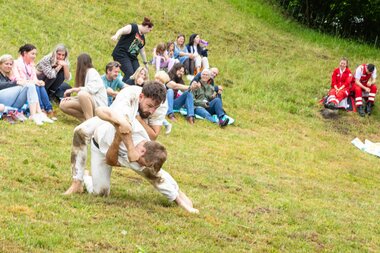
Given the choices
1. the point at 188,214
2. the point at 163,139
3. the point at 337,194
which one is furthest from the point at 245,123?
the point at 188,214

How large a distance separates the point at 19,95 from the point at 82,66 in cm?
117

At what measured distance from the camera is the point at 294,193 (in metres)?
10.5

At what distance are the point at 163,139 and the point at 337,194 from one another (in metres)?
3.34

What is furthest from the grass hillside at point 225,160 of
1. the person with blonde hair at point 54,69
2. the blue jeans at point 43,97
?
the person with blonde hair at point 54,69

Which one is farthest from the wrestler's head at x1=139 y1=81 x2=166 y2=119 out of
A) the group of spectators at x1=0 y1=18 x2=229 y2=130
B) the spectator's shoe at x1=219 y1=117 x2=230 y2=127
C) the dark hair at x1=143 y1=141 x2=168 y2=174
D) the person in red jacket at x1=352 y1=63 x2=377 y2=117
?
the person in red jacket at x1=352 y1=63 x2=377 y2=117

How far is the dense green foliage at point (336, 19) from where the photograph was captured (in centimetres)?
2628

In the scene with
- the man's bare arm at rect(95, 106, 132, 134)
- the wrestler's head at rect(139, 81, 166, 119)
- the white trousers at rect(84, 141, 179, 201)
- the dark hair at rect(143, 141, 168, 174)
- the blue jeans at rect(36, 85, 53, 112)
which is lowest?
the blue jeans at rect(36, 85, 53, 112)

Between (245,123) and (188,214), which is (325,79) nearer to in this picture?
(245,123)

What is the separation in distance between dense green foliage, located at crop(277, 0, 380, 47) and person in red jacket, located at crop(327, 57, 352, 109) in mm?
7739

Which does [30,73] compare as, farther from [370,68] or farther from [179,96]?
[370,68]

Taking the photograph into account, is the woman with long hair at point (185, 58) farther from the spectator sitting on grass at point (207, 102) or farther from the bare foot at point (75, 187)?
the bare foot at point (75, 187)

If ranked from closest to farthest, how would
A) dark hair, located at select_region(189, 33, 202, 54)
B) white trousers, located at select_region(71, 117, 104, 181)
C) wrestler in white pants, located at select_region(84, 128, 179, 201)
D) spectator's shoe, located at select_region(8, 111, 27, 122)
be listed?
wrestler in white pants, located at select_region(84, 128, 179, 201), white trousers, located at select_region(71, 117, 104, 181), spectator's shoe, located at select_region(8, 111, 27, 122), dark hair, located at select_region(189, 33, 202, 54)

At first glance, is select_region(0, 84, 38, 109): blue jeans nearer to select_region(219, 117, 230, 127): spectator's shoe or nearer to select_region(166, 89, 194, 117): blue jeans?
select_region(166, 89, 194, 117): blue jeans

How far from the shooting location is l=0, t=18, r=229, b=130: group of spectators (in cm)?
1191
